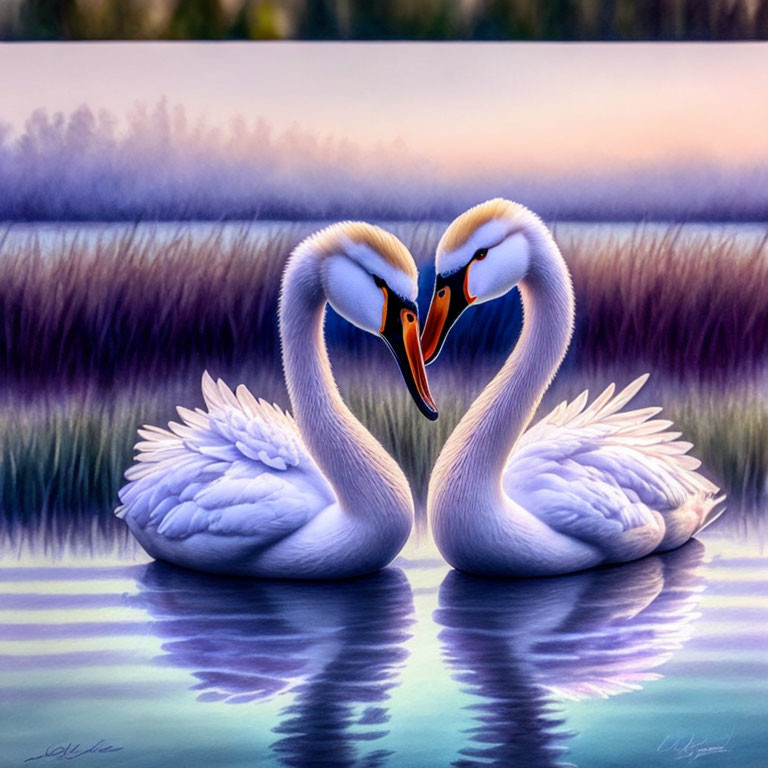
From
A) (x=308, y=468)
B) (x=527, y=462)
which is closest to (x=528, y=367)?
(x=527, y=462)

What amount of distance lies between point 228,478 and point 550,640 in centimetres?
59

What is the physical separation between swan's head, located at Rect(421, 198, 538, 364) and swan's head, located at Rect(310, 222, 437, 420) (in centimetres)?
7

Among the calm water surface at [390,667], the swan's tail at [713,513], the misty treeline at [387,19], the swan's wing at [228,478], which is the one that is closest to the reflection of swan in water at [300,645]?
the calm water surface at [390,667]

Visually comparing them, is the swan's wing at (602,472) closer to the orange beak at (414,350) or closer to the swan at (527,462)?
the swan at (527,462)

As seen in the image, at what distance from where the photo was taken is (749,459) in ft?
9.07

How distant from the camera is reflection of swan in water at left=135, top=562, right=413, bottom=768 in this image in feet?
6.80

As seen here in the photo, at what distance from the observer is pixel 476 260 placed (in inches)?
94.5

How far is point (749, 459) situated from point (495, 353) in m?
0.53

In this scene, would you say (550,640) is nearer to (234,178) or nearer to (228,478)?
(228,478)

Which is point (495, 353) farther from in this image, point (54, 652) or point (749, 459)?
point (54, 652)

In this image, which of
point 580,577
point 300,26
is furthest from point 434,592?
point 300,26

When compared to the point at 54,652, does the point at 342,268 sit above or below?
A: above
